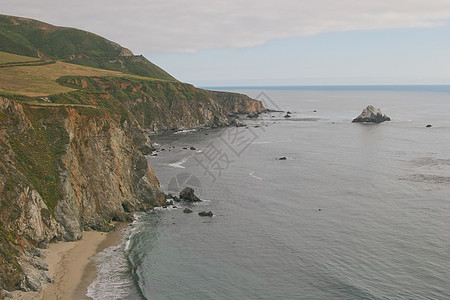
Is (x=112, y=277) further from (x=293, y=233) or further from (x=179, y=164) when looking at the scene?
(x=179, y=164)

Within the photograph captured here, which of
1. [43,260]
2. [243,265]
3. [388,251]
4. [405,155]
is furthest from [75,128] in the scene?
[405,155]

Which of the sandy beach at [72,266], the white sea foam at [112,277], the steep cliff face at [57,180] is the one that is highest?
the steep cliff face at [57,180]

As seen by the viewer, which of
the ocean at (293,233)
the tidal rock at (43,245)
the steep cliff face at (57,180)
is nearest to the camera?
the steep cliff face at (57,180)

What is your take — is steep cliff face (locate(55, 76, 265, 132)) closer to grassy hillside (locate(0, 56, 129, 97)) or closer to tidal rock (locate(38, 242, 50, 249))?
grassy hillside (locate(0, 56, 129, 97))

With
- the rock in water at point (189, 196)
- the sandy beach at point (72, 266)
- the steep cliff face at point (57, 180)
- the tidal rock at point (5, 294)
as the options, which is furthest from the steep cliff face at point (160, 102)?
the tidal rock at point (5, 294)

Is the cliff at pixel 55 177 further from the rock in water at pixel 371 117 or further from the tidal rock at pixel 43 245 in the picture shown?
the rock in water at pixel 371 117

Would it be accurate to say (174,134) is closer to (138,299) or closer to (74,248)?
(74,248)

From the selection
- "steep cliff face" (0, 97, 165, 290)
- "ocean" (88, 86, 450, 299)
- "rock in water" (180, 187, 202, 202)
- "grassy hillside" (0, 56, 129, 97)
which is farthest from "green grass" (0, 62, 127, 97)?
"rock in water" (180, 187, 202, 202)
